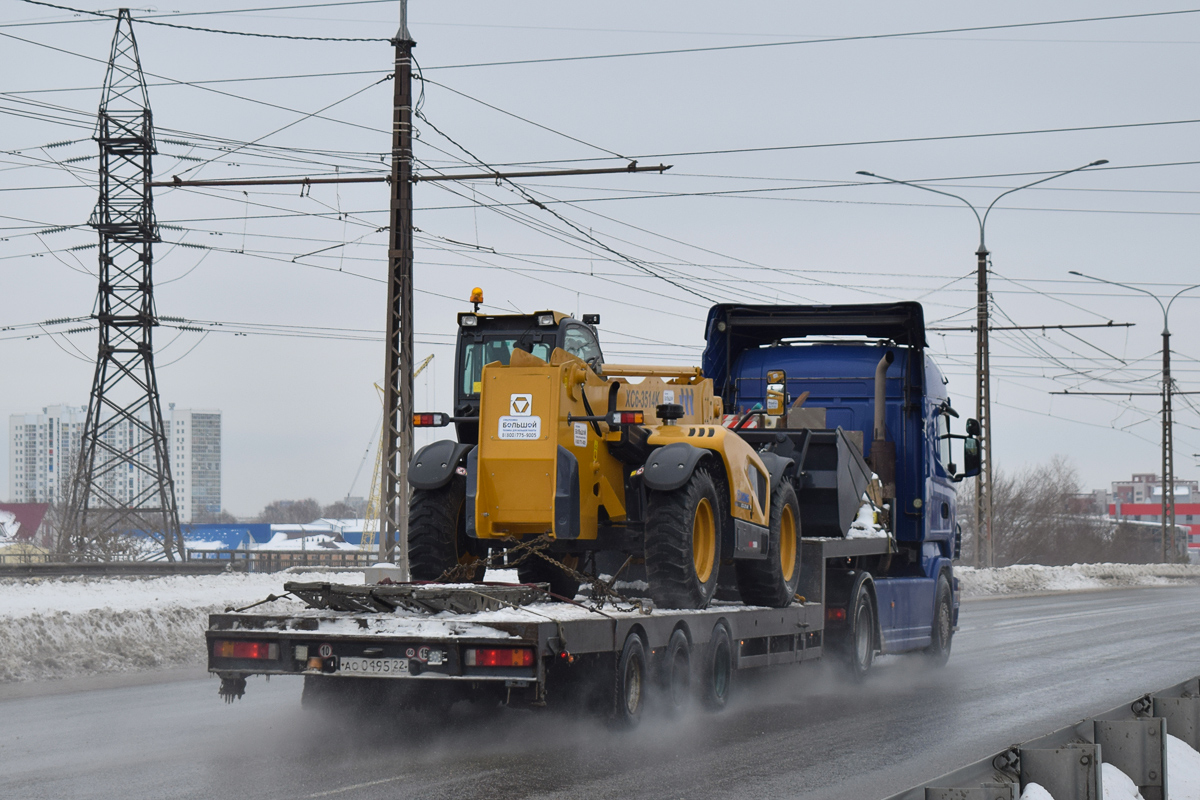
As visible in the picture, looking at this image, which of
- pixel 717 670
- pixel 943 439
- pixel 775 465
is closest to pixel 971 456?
pixel 943 439

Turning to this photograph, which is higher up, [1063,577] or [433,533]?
[433,533]

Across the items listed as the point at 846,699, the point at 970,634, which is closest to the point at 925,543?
the point at 846,699

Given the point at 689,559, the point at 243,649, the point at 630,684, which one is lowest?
the point at 630,684

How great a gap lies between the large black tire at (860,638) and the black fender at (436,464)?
16.0 feet

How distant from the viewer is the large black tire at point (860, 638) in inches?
568

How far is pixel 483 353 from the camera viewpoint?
1188 centimetres

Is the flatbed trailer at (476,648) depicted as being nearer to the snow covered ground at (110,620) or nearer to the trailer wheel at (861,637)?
the snow covered ground at (110,620)

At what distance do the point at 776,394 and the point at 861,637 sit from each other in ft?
8.96

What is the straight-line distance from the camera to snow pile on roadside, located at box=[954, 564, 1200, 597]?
37469 millimetres

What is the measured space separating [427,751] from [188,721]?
8.05 ft

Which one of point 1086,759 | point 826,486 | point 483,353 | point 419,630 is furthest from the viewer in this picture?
point 826,486

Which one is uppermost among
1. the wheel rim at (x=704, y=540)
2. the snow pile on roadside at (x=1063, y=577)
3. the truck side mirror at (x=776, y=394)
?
the truck side mirror at (x=776, y=394)

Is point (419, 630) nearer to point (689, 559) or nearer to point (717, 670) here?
point (689, 559)

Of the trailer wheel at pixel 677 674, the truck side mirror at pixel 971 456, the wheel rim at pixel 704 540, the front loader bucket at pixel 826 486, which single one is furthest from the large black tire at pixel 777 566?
the truck side mirror at pixel 971 456
